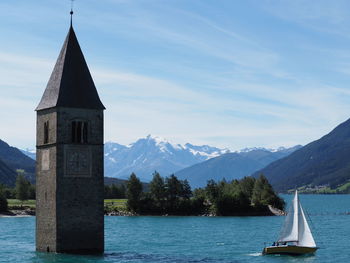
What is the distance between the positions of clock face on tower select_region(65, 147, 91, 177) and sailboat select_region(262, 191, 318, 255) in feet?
79.5

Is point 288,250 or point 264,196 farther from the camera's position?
point 264,196

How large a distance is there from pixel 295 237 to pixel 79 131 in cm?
2975

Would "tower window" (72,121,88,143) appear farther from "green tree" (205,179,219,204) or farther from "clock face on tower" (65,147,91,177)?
"green tree" (205,179,219,204)

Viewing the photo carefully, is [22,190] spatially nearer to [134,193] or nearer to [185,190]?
[134,193]

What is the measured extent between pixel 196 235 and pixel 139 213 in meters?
64.0

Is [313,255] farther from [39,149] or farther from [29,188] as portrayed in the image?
[29,188]

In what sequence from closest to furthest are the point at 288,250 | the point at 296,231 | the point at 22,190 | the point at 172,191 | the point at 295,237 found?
the point at 288,250 → the point at 295,237 → the point at 296,231 → the point at 172,191 → the point at 22,190

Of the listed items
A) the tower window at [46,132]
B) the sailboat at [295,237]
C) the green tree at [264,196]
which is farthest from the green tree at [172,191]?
the tower window at [46,132]

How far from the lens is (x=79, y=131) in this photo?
216 feet

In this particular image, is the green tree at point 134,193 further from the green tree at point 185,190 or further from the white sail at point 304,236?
the white sail at point 304,236

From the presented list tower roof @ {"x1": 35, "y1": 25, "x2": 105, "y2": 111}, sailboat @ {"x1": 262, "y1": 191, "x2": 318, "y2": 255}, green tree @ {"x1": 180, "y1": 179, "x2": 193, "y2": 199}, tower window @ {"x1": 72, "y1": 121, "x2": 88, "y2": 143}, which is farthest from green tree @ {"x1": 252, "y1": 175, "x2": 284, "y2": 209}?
tower window @ {"x1": 72, "y1": 121, "x2": 88, "y2": 143}

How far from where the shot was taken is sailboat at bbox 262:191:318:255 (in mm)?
77250

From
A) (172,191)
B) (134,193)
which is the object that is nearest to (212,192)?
(172,191)

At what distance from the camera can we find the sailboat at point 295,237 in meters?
77.2
